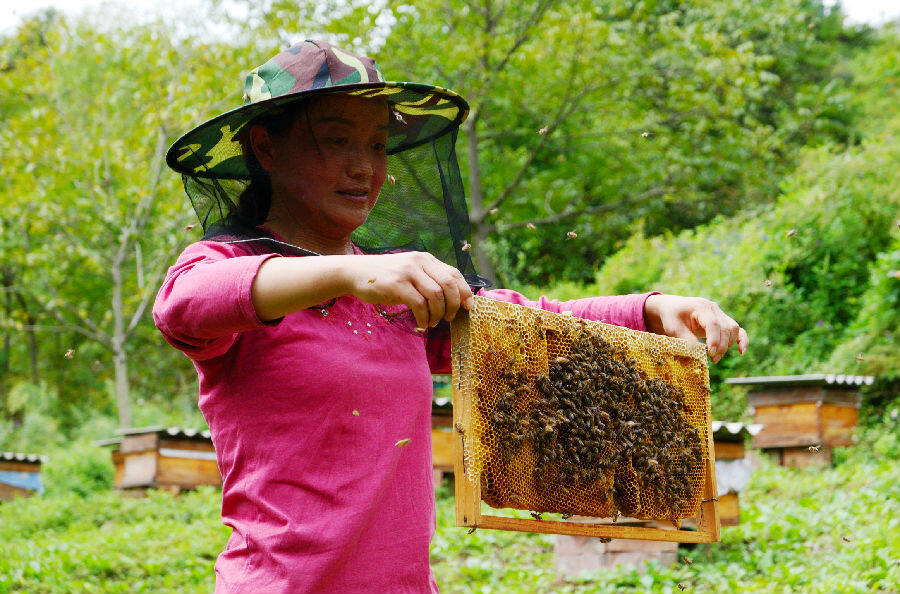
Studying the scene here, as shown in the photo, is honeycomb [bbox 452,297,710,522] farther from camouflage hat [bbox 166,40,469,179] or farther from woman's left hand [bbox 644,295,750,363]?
camouflage hat [bbox 166,40,469,179]

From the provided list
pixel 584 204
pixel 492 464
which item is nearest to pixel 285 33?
pixel 584 204

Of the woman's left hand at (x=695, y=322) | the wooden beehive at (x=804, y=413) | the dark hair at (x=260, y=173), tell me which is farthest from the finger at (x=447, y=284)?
the wooden beehive at (x=804, y=413)

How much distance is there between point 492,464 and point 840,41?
2999 centimetres

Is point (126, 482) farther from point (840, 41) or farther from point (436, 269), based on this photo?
point (840, 41)

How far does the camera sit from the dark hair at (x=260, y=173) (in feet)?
6.41

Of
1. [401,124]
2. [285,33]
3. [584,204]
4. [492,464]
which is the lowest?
[492,464]

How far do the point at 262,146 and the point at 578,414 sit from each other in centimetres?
107

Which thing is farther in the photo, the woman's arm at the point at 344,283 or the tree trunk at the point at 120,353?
the tree trunk at the point at 120,353

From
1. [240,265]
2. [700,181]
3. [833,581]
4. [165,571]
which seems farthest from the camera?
[700,181]

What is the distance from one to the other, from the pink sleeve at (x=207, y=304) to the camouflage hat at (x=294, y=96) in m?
0.44

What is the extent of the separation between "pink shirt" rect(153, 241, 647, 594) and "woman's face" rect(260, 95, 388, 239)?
217 millimetres

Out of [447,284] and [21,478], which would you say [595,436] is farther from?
[21,478]

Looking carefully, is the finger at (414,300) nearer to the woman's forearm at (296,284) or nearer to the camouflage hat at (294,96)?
the woman's forearm at (296,284)

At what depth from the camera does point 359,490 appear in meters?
1.74
